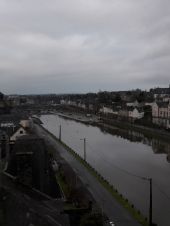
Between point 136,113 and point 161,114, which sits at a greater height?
point 161,114

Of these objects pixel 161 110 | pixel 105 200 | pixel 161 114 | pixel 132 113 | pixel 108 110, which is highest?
pixel 161 110

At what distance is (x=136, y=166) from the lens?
2534cm

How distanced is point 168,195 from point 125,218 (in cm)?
439

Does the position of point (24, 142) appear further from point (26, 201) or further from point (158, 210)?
point (158, 210)

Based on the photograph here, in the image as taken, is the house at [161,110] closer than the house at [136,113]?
Yes

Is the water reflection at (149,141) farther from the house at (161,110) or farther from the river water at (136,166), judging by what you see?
the house at (161,110)

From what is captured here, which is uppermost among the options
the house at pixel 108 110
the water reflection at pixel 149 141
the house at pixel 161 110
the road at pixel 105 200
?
the house at pixel 161 110

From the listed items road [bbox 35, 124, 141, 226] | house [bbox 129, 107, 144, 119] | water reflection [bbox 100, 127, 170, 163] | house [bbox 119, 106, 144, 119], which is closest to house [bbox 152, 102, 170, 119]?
house [bbox 129, 107, 144, 119]

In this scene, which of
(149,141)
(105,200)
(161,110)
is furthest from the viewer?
(161,110)

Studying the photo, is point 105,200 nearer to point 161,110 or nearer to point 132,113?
point 161,110

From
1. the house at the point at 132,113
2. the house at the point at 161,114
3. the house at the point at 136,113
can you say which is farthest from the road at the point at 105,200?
the house at the point at 132,113

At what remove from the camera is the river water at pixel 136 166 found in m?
17.2

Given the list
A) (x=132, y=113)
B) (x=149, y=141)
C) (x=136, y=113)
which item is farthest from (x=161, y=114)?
(x=149, y=141)

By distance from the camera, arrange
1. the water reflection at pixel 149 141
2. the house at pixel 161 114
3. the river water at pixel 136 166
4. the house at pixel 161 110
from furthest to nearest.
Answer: the house at pixel 161 110
the house at pixel 161 114
the water reflection at pixel 149 141
the river water at pixel 136 166
